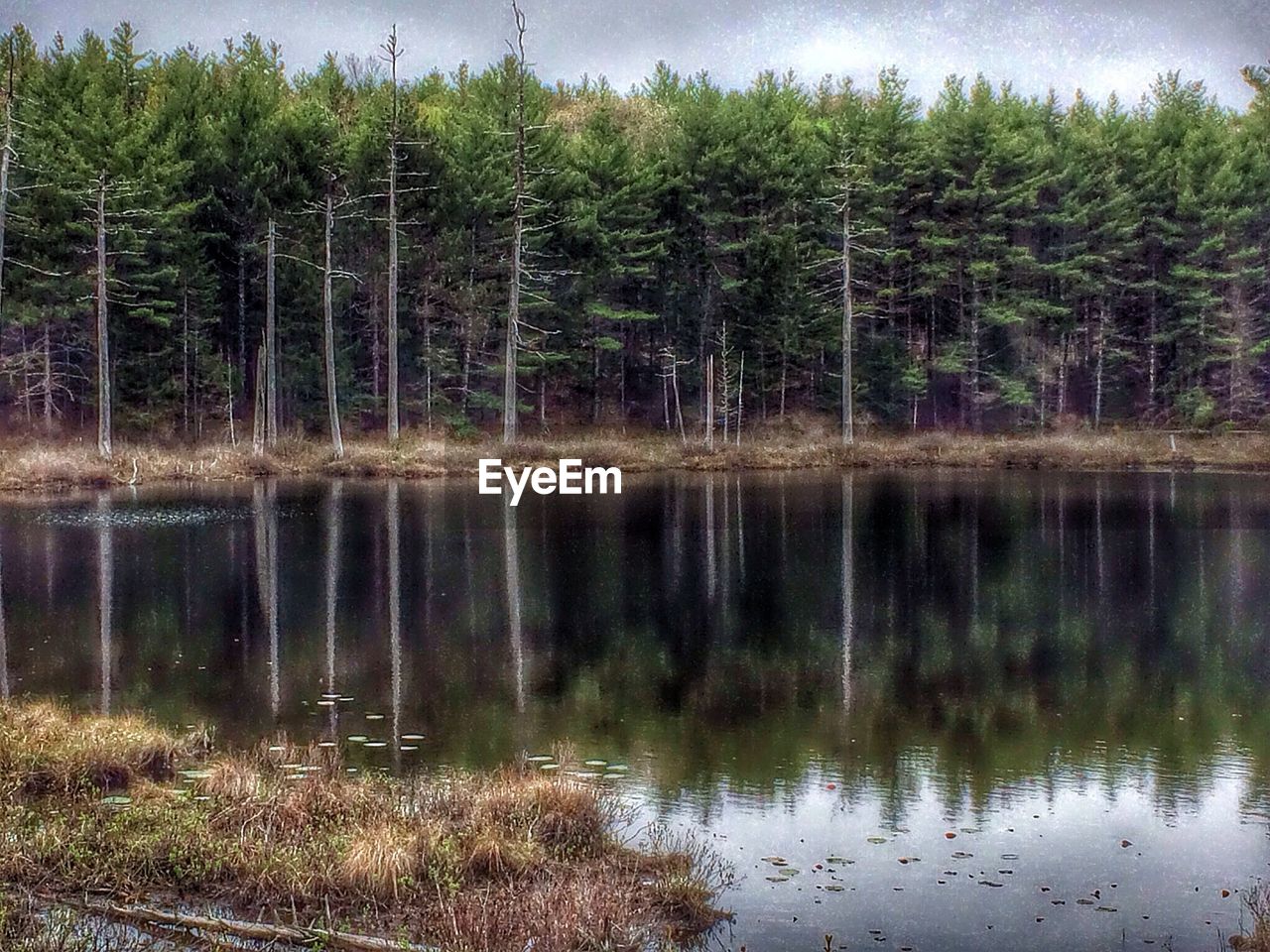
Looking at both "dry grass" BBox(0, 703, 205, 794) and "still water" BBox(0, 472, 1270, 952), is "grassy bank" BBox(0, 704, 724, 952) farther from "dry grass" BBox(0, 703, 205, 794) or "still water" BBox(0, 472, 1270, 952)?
"still water" BBox(0, 472, 1270, 952)

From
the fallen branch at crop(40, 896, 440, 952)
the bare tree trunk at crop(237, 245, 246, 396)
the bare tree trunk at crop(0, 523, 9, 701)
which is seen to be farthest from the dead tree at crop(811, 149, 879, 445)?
the fallen branch at crop(40, 896, 440, 952)

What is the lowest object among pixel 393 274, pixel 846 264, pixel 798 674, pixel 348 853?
pixel 798 674

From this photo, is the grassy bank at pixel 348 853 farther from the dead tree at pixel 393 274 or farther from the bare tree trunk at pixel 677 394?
the bare tree trunk at pixel 677 394

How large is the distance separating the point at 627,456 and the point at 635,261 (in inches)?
553

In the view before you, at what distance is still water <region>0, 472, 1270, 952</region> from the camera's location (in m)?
7.52

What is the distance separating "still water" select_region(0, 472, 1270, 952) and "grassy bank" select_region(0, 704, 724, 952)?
0.65 metres

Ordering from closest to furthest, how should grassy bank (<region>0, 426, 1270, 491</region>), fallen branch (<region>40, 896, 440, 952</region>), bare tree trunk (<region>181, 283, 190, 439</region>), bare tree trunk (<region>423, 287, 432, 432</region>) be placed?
1. fallen branch (<region>40, 896, 440, 952</region>)
2. grassy bank (<region>0, 426, 1270, 491</region>)
3. bare tree trunk (<region>181, 283, 190, 439</region>)
4. bare tree trunk (<region>423, 287, 432, 432</region>)

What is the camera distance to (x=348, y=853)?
6.79 m

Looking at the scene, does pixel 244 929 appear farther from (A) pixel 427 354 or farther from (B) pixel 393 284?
(A) pixel 427 354

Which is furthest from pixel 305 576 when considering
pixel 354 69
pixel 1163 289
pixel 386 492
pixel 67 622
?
pixel 354 69

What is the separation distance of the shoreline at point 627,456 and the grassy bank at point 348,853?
86.9 feet

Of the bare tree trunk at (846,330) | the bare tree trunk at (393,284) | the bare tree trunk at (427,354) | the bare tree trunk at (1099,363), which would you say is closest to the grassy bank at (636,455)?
the bare tree trunk at (846,330)

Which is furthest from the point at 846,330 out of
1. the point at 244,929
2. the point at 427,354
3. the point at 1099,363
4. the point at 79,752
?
the point at 244,929

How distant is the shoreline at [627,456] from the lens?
34844 mm
